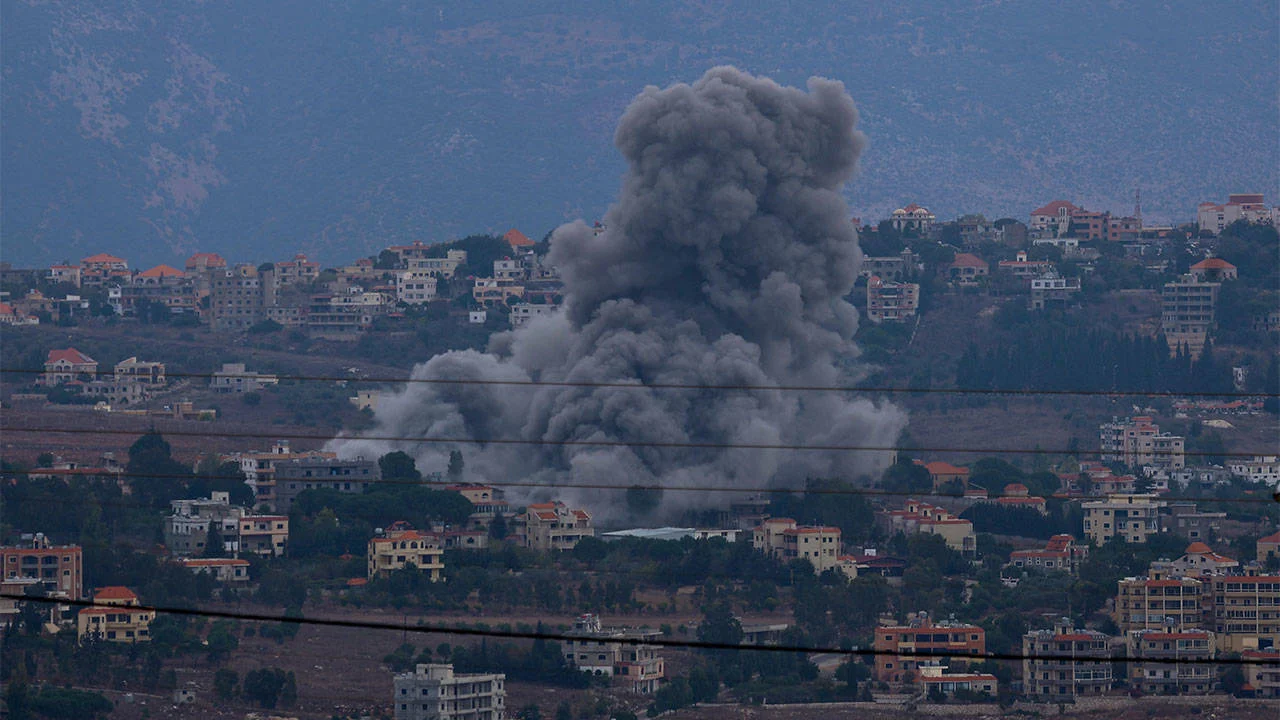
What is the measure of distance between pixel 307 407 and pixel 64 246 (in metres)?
106

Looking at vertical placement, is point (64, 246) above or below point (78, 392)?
above

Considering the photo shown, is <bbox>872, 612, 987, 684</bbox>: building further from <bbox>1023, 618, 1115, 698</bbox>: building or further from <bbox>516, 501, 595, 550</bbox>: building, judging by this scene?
<bbox>516, 501, 595, 550</bbox>: building

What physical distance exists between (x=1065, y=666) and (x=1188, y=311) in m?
46.8

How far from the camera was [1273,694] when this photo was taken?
125ft

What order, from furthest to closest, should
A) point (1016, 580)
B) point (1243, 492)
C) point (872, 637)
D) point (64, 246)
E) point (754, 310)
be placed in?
1. point (64, 246)
2. point (1243, 492)
3. point (754, 310)
4. point (1016, 580)
5. point (872, 637)

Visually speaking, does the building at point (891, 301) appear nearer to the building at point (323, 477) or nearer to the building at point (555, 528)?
the building at point (323, 477)

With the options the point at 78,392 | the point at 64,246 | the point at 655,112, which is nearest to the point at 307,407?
the point at 78,392

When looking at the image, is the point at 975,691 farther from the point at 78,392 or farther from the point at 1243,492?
the point at 78,392

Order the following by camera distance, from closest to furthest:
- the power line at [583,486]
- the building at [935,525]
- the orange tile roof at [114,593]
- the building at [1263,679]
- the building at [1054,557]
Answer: the building at [1263,679]
the orange tile roof at [114,593]
the building at [1054,557]
the building at [935,525]
the power line at [583,486]

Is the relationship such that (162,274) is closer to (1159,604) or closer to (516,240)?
(516,240)

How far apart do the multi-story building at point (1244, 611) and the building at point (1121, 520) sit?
822 centimetres

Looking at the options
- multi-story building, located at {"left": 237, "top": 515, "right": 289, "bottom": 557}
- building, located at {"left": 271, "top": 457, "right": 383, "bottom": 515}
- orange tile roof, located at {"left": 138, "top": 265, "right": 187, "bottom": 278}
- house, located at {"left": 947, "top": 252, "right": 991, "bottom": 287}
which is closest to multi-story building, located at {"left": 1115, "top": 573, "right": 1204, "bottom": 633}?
multi-story building, located at {"left": 237, "top": 515, "right": 289, "bottom": 557}

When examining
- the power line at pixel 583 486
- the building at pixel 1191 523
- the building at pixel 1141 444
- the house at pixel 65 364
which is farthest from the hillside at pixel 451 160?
the building at pixel 1191 523

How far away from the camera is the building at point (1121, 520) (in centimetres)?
5094
